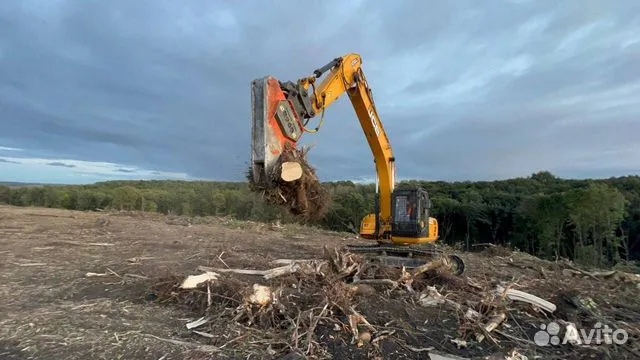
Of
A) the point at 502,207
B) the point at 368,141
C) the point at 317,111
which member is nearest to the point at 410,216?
the point at 368,141

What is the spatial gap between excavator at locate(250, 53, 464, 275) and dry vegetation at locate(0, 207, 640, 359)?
1259mm

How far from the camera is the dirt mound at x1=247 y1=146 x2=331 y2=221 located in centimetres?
591

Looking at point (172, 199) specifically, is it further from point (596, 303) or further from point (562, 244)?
point (596, 303)

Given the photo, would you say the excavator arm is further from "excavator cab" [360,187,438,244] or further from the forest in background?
the forest in background

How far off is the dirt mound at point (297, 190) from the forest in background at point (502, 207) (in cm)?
1880

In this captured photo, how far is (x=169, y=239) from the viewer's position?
1114 centimetres

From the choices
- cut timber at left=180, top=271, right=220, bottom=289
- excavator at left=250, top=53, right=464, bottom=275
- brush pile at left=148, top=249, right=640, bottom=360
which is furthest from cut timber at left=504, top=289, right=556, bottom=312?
cut timber at left=180, top=271, right=220, bottom=289

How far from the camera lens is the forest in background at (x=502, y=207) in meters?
32.0

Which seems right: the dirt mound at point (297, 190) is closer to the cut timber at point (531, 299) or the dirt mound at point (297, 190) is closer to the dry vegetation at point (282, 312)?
the dry vegetation at point (282, 312)

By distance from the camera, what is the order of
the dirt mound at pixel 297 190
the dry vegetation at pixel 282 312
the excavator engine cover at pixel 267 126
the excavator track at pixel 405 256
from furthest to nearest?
the excavator track at pixel 405 256 → the dirt mound at pixel 297 190 → the excavator engine cover at pixel 267 126 → the dry vegetation at pixel 282 312

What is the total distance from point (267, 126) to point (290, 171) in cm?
62

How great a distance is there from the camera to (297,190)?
6.44 meters

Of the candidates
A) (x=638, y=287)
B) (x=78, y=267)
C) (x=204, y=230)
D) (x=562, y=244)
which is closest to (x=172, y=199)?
(x=204, y=230)

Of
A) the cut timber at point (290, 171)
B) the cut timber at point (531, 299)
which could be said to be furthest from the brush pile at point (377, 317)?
the cut timber at point (290, 171)
